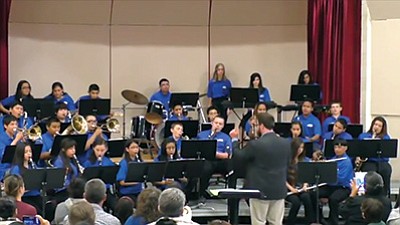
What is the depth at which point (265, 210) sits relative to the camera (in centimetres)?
833

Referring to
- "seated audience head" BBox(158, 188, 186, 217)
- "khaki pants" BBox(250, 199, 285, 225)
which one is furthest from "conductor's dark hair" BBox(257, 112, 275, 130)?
"seated audience head" BBox(158, 188, 186, 217)

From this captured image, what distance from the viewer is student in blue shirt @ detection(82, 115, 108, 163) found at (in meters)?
10.3

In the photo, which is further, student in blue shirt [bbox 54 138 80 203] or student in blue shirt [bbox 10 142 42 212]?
student in blue shirt [bbox 54 138 80 203]

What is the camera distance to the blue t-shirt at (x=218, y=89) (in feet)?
48.3

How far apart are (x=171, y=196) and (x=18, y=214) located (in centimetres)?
192

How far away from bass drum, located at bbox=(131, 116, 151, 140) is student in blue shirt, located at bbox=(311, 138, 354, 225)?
12.5 feet

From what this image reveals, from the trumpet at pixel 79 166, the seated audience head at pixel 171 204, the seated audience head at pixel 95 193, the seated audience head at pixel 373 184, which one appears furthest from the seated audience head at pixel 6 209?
the seated audience head at pixel 373 184

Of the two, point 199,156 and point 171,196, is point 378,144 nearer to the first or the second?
point 199,156

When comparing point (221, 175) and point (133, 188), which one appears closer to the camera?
point (133, 188)

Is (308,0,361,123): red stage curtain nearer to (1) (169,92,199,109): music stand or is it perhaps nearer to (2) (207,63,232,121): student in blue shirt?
(2) (207,63,232,121): student in blue shirt

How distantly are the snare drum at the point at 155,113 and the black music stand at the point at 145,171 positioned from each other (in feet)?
11.0

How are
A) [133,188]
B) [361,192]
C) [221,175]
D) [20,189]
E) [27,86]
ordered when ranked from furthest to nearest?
[27,86]
[221,175]
[133,188]
[361,192]
[20,189]

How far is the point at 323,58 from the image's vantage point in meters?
14.3

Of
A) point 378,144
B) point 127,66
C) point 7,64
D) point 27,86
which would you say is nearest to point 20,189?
point 378,144
